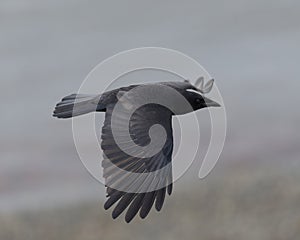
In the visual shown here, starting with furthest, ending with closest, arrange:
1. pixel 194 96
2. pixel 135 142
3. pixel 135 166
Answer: pixel 194 96 < pixel 135 142 < pixel 135 166

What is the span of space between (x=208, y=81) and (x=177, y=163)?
144 centimetres

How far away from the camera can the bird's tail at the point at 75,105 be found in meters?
8.33

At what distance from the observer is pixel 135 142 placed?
781cm

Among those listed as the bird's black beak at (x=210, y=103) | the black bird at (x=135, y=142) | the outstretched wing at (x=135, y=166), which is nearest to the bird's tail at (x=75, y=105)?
the black bird at (x=135, y=142)

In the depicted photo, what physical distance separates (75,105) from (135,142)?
98 centimetres

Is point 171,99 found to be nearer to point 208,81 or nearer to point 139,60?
point 139,60

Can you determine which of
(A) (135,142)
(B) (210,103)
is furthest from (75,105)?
(B) (210,103)

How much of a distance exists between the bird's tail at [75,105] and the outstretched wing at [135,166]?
0.99ft

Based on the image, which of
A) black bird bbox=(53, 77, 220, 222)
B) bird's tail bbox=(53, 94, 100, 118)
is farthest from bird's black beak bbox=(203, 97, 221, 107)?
bird's tail bbox=(53, 94, 100, 118)

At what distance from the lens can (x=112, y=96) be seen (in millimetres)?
8195

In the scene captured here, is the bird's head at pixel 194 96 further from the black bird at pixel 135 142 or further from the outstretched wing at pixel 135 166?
the outstretched wing at pixel 135 166

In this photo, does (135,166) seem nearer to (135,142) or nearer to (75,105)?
(135,142)

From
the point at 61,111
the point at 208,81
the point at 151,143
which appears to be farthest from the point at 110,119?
the point at 208,81

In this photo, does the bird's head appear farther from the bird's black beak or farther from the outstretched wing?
the outstretched wing
